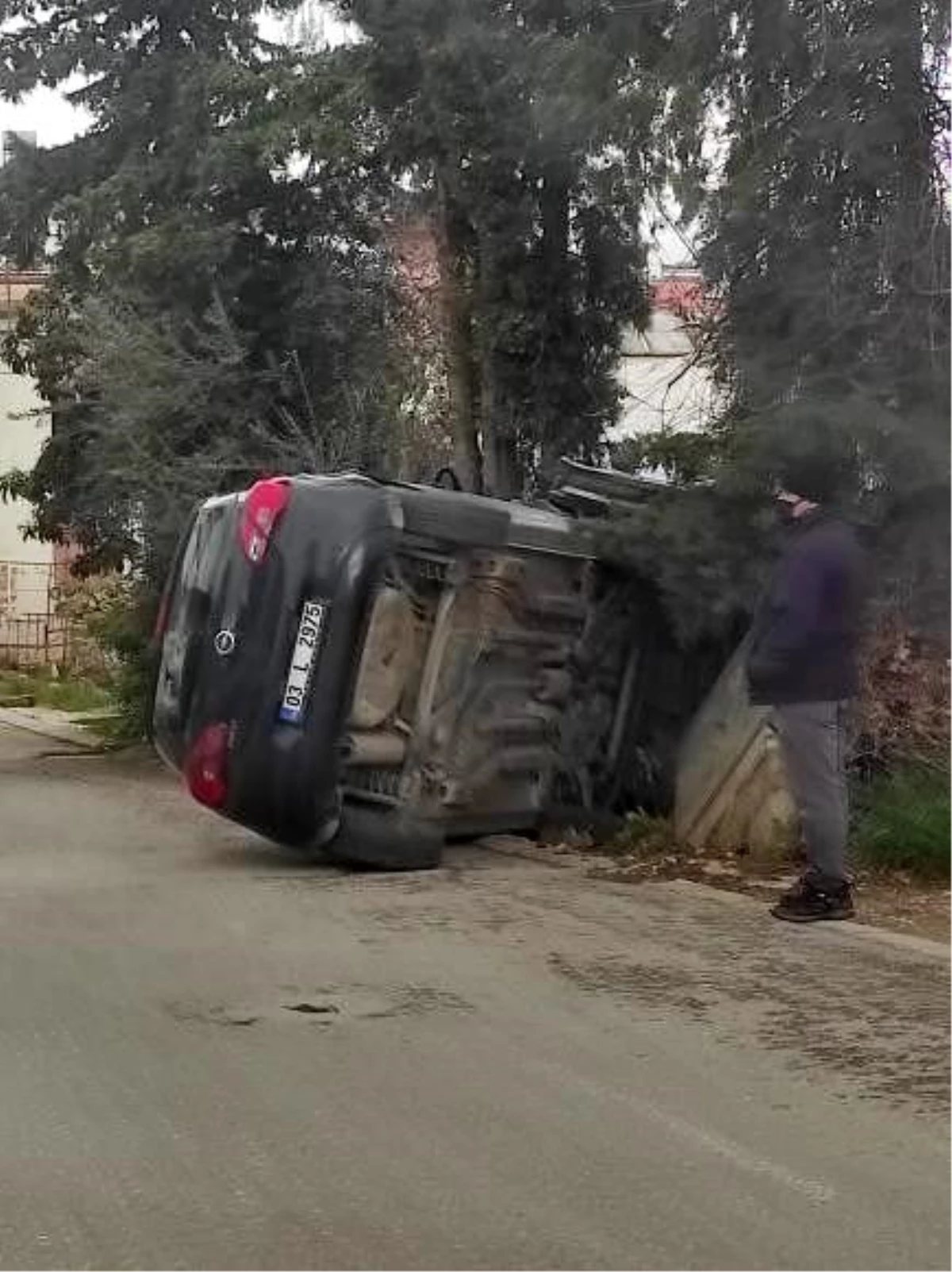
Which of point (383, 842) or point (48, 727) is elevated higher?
point (383, 842)

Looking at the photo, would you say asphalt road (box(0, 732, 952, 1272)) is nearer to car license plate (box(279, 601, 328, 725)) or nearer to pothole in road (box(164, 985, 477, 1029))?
pothole in road (box(164, 985, 477, 1029))

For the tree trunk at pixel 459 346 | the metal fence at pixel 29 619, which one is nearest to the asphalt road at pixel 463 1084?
the tree trunk at pixel 459 346

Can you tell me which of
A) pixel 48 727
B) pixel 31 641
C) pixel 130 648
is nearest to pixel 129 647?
pixel 130 648

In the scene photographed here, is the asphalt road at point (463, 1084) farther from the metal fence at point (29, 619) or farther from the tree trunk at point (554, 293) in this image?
the metal fence at point (29, 619)

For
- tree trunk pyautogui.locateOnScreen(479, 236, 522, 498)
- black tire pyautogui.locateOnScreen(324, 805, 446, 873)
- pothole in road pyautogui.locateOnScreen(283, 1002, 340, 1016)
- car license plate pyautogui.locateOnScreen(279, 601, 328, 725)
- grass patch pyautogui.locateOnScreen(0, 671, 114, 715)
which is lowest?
grass patch pyautogui.locateOnScreen(0, 671, 114, 715)

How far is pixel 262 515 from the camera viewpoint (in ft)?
27.6

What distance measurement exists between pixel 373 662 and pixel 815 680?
2267mm

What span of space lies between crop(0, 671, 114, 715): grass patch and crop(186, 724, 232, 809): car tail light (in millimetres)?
13267

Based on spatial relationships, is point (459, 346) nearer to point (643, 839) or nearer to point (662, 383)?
point (662, 383)

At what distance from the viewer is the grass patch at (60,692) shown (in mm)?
23908

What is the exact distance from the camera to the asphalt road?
3.95 metres

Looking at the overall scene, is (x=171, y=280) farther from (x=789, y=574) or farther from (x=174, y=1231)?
(x=174, y=1231)

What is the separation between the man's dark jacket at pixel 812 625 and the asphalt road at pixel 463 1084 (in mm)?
1026

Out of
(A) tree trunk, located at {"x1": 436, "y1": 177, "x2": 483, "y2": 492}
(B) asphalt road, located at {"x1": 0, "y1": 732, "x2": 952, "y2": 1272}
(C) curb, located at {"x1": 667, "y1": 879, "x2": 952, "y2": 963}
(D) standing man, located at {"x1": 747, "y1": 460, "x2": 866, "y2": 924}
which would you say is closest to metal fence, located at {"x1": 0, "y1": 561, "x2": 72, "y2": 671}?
(A) tree trunk, located at {"x1": 436, "y1": 177, "x2": 483, "y2": 492}
